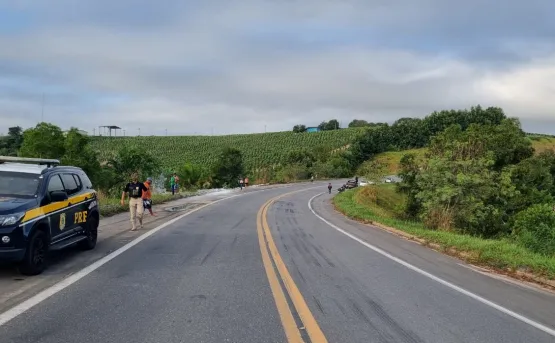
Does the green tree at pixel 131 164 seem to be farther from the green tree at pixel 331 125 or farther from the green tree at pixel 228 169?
the green tree at pixel 331 125

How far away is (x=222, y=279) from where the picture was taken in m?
8.23

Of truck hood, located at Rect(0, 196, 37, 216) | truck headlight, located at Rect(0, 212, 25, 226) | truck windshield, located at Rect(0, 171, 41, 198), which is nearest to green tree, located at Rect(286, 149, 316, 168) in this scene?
truck windshield, located at Rect(0, 171, 41, 198)

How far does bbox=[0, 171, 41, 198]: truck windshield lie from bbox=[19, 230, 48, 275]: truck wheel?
80 centimetres

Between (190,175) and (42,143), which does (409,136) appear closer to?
(190,175)

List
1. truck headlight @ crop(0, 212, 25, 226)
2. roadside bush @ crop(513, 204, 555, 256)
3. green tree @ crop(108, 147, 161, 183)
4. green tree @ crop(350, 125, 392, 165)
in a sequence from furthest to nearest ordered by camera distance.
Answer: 1. green tree @ crop(350, 125, 392, 165)
2. green tree @ crop(108, 147, 161, 183)
3. roadside bush @ crop(513, 204, 555, 256)
4. truck headlight @ crop(0, 212, 25, 226)

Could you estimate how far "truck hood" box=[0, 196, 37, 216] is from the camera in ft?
25.8

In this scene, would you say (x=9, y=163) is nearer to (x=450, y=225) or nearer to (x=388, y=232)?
(x=388, y=232)

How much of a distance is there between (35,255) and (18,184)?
156cm

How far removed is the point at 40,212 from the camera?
853 cm

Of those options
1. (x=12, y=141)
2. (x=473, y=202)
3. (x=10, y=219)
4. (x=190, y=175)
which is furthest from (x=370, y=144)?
(x=10, y=219)

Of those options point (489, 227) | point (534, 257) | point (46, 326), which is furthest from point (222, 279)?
point (489, 227)

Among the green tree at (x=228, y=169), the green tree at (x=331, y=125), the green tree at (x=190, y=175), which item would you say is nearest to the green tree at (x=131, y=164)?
the green tree at (x=190, y=175)

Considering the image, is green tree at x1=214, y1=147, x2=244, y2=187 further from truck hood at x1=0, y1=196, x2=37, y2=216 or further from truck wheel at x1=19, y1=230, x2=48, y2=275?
truck hood at x1=0, y1=196, x2=37, y2=216

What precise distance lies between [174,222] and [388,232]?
7.35 metres
